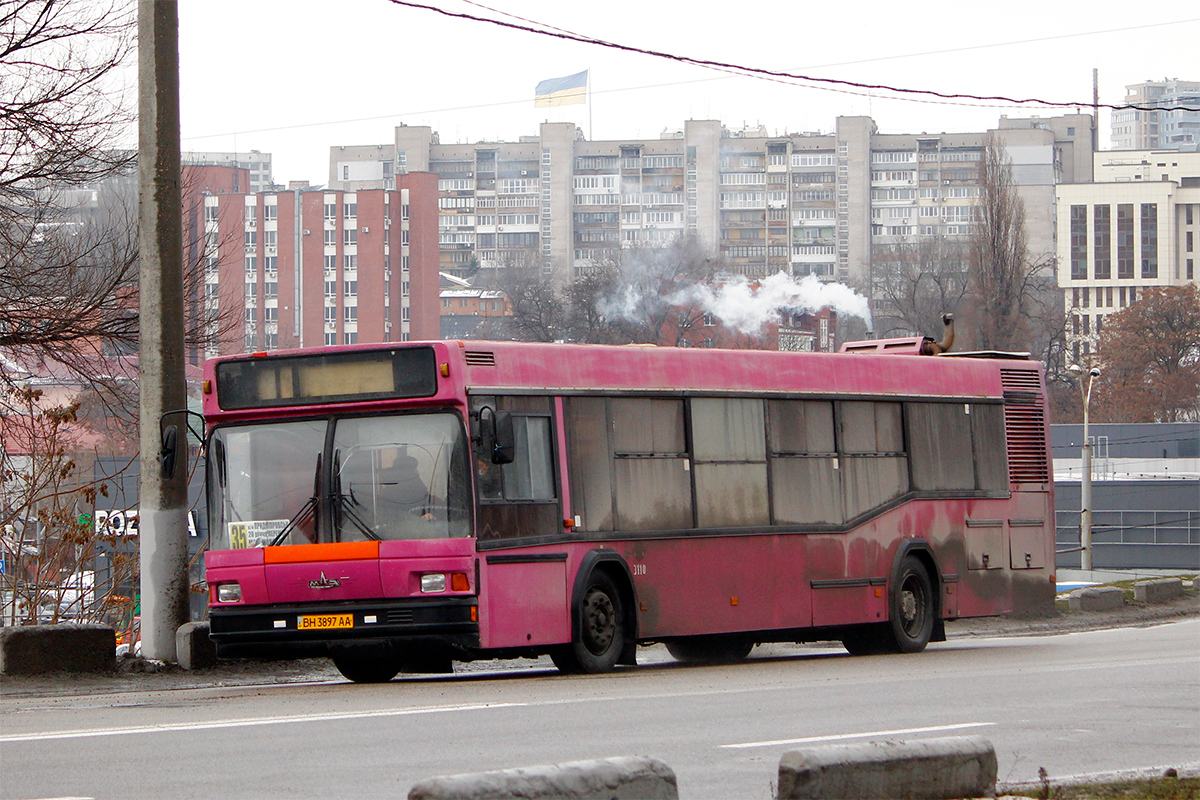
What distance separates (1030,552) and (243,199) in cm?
14338

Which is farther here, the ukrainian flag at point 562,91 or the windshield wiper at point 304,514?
the ukrainian flag at point 562,91

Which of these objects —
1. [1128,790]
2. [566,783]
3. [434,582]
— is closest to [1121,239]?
[434,582]

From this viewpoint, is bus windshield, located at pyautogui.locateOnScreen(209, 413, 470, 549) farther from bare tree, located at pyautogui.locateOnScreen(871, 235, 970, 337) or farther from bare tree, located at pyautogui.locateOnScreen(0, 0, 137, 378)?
bare tree, located at pyautogui.locateOnScreen(871, 235, 970, 337)

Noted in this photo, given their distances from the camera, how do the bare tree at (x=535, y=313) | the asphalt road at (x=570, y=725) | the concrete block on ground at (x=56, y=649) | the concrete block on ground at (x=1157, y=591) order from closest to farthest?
the asphalt road at (x=570, y=725) → the concrete block on ground at (x=56, y=649) → the concrete block on ground at (x=1157, y=591) → the bare tree at (x=535, y=313)

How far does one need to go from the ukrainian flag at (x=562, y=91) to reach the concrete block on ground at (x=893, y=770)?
173538mm

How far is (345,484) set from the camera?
13422 mm

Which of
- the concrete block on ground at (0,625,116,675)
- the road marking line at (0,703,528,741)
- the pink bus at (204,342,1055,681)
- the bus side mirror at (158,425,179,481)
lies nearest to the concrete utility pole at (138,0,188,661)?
the concrete block on ground at (0,625,116,675)

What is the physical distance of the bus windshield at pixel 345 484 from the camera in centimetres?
1327

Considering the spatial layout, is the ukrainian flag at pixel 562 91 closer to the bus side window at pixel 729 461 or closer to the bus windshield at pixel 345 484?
the bus side window at pixel 729 461

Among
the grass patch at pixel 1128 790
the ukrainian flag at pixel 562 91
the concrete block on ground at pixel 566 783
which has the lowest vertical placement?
the grass patch at pixel 1128 790

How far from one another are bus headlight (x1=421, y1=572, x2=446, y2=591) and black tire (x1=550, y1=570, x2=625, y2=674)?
141 centimetres

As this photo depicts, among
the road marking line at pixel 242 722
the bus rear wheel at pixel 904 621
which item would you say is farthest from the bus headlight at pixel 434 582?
the bus rear wheel at pixel 904 621

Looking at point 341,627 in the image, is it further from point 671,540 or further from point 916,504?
point 916,504

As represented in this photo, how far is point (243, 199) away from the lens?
157000 mm
